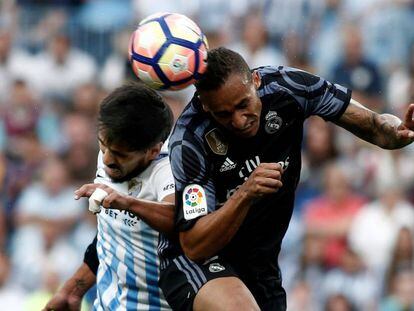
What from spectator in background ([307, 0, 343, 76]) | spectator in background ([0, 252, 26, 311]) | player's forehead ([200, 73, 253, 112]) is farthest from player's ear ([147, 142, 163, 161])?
spectator in background ([307, 0, 343, 76])

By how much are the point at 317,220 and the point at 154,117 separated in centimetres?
501

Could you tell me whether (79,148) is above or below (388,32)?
below

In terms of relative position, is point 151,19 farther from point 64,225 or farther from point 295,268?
point 64,225

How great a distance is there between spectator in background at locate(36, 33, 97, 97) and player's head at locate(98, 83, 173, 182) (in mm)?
7007

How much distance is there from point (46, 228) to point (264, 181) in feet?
21.4

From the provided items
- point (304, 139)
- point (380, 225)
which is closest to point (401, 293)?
point (380, 225)

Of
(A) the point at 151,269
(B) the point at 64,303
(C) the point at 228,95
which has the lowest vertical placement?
(B) the point at 64,303

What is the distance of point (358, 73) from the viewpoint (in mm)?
12203

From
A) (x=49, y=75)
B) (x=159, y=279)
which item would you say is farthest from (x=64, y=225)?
(x=159, y=279)

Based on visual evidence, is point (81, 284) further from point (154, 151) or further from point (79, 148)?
point (79, 148)

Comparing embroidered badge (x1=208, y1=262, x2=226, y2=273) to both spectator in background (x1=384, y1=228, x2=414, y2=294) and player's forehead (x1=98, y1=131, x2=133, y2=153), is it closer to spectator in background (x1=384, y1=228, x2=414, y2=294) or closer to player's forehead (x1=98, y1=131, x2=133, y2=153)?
player's forehead (x1=98, y1=131, x2=133, y2=153)

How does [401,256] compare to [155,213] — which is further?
[401,256]

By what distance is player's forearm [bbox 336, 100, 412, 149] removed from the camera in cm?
671

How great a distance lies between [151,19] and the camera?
6344mm
